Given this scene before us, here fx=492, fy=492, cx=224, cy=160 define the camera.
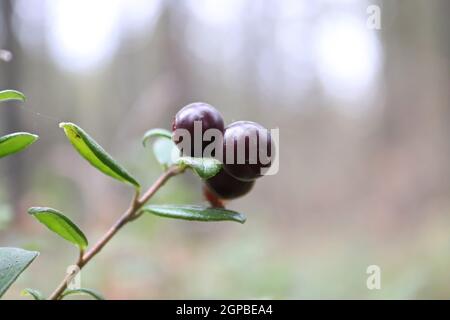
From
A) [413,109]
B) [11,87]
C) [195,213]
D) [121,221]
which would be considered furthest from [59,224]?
[413,109]

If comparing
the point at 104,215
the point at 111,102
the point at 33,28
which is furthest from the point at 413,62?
the point at 104,215

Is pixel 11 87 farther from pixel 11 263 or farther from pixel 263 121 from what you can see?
pixel 263 121

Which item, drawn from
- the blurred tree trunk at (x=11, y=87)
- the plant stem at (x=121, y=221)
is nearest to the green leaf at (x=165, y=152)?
the plant stem at (x=121, y=221)

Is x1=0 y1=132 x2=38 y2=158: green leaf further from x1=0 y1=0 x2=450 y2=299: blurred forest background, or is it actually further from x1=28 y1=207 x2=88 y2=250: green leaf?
x1=0 y1=0 x2=450 y2=299: blurred forest background

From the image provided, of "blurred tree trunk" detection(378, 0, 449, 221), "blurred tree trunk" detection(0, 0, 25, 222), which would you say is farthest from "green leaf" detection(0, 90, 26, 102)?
"blurred tree trunk" detection(378, 0, 449, 221)

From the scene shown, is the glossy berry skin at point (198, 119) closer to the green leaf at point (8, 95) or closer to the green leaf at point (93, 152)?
the green leaf at point (93, 152)
